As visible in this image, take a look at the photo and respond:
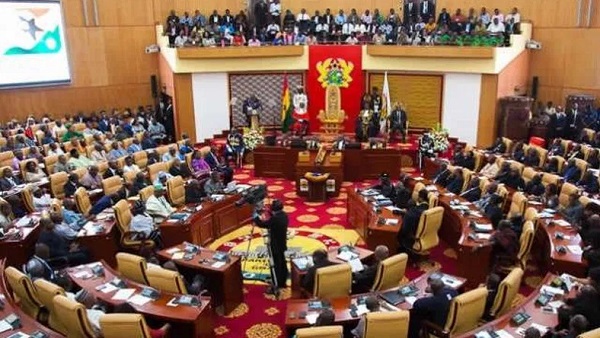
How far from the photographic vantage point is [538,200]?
36.5ft

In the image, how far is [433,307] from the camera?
6773 millimetres

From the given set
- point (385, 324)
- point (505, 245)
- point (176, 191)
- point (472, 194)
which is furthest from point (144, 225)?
point (472, 194)

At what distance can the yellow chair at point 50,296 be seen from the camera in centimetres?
700

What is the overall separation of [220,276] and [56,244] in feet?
9.38

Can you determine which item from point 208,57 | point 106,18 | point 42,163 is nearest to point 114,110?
point 106,18

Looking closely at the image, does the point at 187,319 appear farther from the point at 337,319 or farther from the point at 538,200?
the point at 538,200

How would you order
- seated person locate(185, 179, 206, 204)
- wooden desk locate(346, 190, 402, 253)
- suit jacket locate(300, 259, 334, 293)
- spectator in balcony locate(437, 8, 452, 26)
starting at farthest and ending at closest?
1. spectator in balcony locate(437, 8, 452, 26)
2. seated person locate(185, 179, 206, 204)
3. wooden desk locate(346, 190, 402, 253)
4. suit jacket locate(300, 259, 334, 293)

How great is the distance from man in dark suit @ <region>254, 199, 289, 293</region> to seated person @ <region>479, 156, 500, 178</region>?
20.5 feet

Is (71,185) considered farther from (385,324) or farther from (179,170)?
(385,324)

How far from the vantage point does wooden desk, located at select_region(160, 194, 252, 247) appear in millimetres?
10312

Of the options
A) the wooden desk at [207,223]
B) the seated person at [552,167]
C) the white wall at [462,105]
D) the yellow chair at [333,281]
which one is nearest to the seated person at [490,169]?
the seated person at [552,167]

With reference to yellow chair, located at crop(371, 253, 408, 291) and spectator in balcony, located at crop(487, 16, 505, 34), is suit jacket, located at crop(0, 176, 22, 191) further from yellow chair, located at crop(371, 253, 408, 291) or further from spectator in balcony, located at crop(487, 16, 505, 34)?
spectator in balcony, located at crop(487, 16, 505, 34)

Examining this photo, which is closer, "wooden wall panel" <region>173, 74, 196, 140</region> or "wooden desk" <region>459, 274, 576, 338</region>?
"wooden desk" <region>459, 274, 576, 338</region>

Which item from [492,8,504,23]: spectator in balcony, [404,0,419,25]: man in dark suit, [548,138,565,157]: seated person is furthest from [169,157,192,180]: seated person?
[492,8,504,23]: spectator in balcony
